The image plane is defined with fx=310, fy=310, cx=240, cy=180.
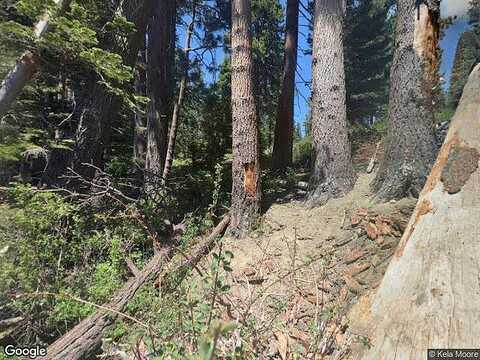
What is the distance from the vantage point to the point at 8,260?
3.81 metres

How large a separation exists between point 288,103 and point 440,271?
251 inches

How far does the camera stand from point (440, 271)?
5.88 ft

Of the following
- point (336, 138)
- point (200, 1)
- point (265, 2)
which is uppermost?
point (265, 2)

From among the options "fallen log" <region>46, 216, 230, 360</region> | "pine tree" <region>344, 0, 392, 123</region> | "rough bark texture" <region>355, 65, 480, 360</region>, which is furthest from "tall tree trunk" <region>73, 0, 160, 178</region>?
"pine tree" <region>344, 0, 392, 123</region>

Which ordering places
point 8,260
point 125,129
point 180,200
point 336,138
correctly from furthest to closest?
point 125,129 → point 180,200 → point 336,138 → point 8,260

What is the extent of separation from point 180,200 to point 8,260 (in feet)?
9.77

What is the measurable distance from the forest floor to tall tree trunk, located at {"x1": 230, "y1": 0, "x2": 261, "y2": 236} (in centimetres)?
32

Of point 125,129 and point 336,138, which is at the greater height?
point 125,129

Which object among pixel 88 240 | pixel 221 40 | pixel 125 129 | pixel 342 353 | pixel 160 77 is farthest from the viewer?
pixel 221 40

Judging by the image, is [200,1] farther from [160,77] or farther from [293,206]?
[293,206]

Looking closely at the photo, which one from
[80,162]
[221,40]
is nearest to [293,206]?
[80,162]

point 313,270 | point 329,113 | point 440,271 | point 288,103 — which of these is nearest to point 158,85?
point 288,103

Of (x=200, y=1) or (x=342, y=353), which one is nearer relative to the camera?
(x=342, y=353)

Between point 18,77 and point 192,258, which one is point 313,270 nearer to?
point 192,258
